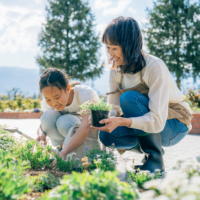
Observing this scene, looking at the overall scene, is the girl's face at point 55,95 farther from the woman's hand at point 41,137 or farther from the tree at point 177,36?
the tree at point 177,36

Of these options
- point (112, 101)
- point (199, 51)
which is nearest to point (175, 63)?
point (199, 51)

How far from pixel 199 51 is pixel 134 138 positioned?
1592cm

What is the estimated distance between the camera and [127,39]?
2309mm

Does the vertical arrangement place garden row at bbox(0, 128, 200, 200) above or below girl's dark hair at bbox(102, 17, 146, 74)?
below

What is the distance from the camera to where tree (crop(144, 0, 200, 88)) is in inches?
658

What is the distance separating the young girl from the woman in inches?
12.5

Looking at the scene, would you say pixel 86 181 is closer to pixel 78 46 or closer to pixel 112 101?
pixel 112 101

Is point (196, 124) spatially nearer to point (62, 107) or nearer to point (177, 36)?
point (62, 107)

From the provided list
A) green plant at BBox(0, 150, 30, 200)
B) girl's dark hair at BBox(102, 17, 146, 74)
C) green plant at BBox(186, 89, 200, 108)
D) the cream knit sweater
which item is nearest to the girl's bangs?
girl's dark hair at BBox(102, 17, 146, 74)

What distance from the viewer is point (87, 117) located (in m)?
2.54

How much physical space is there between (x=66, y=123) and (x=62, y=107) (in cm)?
19

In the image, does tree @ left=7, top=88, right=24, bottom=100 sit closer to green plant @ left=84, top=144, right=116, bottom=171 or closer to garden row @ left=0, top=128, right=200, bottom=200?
green plant @ left=84, top=144, right=116, bottom=171

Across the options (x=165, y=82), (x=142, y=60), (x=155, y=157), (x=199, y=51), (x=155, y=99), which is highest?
(x=199, y=51)

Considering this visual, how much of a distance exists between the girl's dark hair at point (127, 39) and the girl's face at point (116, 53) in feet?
0.10
